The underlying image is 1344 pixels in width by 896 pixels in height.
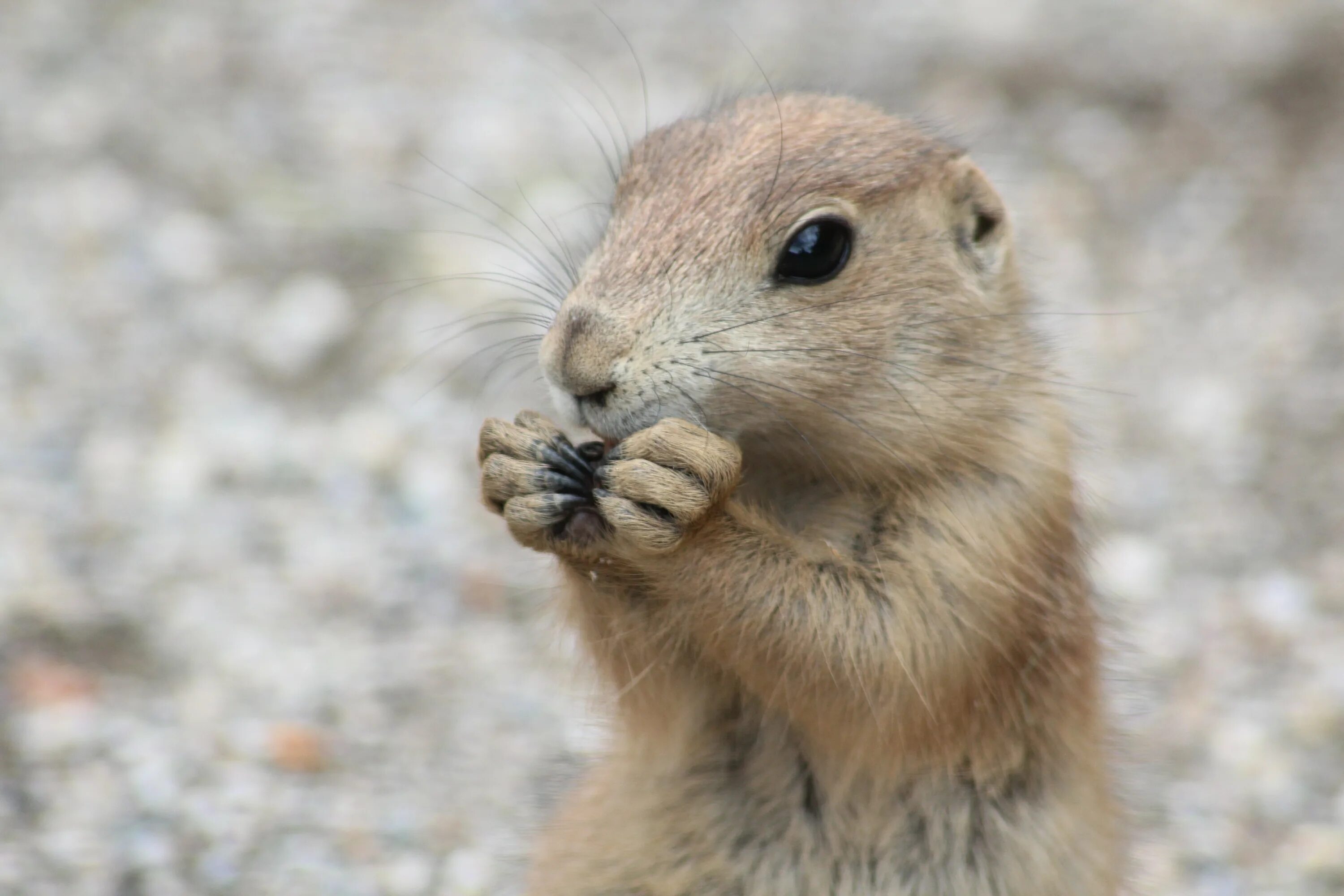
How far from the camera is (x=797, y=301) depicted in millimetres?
2609

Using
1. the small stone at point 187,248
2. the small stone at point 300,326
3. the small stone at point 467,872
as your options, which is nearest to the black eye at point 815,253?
the small stone at point 467,872

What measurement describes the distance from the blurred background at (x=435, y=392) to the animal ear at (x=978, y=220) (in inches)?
7.7

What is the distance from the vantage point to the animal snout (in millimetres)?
2395

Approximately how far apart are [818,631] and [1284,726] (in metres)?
2.31

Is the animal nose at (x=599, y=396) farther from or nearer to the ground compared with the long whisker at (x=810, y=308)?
nearer to the ground

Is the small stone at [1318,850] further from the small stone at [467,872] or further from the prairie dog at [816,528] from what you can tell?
the small stone at [467,872]

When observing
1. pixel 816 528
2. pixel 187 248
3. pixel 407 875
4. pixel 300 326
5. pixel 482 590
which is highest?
pixel 187 248

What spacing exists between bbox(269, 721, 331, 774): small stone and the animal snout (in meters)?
1.91

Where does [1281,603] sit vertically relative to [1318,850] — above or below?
above

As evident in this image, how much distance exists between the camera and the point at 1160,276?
6.11 m

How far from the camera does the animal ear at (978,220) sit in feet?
9.70

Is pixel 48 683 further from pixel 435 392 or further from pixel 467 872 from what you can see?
pixel 435 392

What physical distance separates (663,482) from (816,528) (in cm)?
45

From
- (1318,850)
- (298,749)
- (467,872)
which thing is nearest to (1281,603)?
(1318,850)
